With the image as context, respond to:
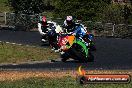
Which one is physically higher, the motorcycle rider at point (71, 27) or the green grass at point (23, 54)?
the motorcycle rider at point (71, 27)

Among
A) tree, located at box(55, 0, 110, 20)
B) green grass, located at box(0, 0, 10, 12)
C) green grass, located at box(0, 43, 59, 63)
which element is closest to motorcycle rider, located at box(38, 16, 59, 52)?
green grass, located at box(0, 43, 59, 63)

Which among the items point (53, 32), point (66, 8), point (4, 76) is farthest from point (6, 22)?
point (4, 76)

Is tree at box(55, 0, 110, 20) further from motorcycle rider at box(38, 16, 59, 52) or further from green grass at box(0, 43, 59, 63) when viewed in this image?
green grass at box(0, 43, 59, 63)

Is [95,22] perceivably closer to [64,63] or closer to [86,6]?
[86,6]

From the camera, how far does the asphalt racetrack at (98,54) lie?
71.7 feet

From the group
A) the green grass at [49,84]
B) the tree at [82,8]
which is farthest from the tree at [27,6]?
the green grass at [49,84]

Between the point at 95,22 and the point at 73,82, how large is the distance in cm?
2603

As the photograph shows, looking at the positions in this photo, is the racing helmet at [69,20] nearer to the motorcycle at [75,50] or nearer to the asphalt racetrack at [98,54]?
the motorcycle at [75,50]

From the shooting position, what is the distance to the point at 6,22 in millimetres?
42875

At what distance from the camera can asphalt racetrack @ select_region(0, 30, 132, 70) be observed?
21.8 m

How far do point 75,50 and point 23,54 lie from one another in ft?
14.8

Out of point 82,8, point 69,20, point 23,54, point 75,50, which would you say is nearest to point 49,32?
point 23,54

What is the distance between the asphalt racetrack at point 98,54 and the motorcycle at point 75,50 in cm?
43

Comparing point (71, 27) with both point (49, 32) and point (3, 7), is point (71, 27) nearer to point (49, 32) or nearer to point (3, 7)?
point (49, 32)
